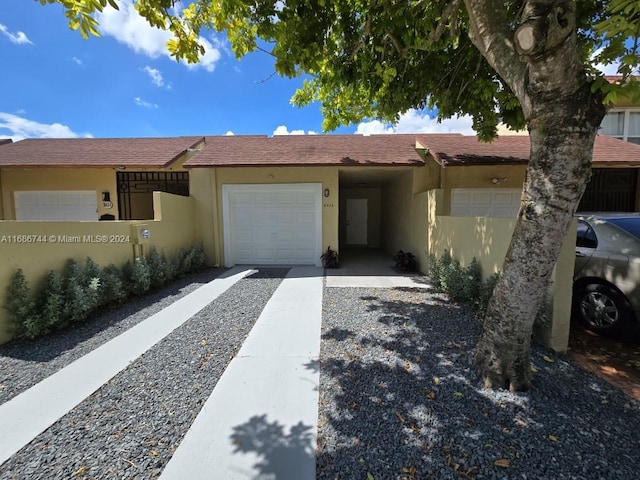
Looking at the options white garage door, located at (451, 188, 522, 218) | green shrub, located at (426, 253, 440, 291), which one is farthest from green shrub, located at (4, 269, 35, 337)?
white garage door, located at (451, 188, 522, 218)

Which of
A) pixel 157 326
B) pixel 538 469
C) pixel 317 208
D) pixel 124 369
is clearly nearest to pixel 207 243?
pixel 317 208

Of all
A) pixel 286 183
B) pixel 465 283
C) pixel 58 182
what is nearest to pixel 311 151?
pixel 286 183

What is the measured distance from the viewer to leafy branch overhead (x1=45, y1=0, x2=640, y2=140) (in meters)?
2.43

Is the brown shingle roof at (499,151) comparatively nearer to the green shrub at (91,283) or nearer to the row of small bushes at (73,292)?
the row of small bushes at (73,292)

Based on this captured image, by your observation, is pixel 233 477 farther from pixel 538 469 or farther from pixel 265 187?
pixel 265 187

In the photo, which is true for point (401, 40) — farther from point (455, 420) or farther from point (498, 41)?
point (455, 420)

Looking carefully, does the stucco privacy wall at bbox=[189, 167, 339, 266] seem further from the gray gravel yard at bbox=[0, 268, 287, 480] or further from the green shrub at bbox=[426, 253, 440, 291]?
the gray gravel yard at bbox=[0, 268, 287, 480]

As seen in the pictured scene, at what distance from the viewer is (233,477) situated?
192 centimetres

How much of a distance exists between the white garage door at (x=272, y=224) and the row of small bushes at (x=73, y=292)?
112 inches

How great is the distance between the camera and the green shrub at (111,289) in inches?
197

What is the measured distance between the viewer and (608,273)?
3875mm

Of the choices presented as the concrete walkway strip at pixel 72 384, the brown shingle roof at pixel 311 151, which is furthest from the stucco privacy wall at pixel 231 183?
the concrete walkway strip at pixel 72 384

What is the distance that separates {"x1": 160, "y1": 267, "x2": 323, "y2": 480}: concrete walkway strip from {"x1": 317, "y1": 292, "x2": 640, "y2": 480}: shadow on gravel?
0.18 meters

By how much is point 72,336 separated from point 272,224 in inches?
221
